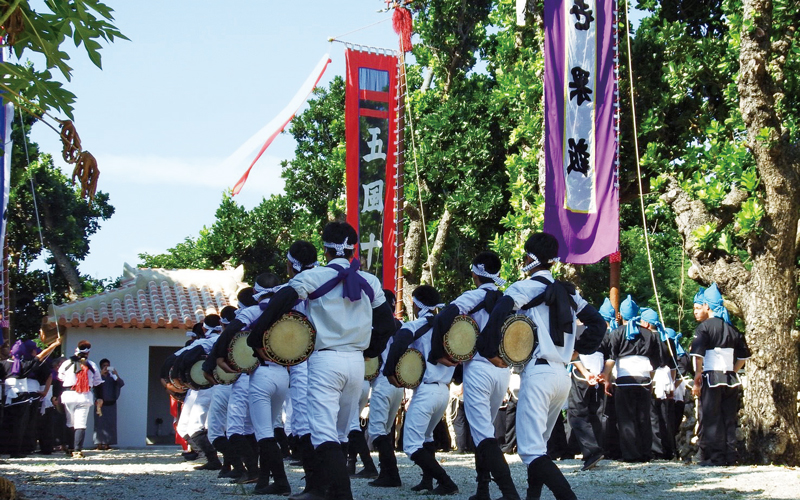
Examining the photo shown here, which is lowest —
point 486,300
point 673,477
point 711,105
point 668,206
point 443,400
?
point 673,477

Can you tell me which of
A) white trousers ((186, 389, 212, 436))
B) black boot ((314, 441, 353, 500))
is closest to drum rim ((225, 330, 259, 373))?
black boot ((314, 441, 353, 500))

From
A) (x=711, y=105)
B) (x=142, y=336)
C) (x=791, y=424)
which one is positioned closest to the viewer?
(x=791, y=424)

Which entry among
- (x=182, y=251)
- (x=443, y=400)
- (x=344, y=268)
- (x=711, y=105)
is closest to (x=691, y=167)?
(x=711, y=105)

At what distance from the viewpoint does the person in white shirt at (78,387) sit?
1606 centimetres

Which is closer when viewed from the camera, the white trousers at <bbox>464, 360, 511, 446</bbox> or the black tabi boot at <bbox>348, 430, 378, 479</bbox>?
the white trousers at <bbox>464, 360, 511, 446</bbox>

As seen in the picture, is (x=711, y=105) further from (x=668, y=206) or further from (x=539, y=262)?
(x=539, y=262)

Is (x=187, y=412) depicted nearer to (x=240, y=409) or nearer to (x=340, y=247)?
(x=240, y=409)

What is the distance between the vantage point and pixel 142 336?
69.4 feet

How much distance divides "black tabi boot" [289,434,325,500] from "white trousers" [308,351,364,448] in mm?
156

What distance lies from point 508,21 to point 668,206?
192 inches

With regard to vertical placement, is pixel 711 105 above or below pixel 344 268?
above

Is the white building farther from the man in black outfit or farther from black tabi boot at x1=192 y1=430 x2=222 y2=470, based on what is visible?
the man in black outfit

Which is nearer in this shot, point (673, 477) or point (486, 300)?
point (486, 300)

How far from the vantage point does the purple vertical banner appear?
42.3 feet
